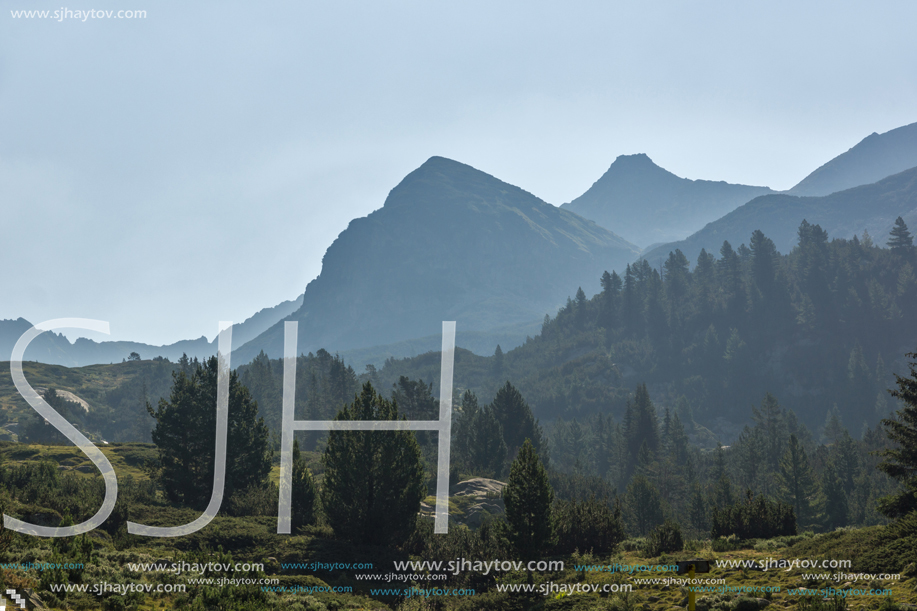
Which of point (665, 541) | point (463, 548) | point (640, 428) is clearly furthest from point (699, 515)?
point (640, 428)

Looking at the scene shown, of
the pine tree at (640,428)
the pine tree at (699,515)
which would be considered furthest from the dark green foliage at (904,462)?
the pine tree at (640,428)

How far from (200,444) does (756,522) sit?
37308 mm

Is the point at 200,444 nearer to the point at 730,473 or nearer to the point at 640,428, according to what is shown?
the point at 730,473

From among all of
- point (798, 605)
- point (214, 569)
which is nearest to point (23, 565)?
point (214, 569)

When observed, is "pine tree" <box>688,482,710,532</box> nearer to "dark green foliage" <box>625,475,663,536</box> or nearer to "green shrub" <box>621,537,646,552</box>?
"dark green foliage" <box>625,475,663,536</box>

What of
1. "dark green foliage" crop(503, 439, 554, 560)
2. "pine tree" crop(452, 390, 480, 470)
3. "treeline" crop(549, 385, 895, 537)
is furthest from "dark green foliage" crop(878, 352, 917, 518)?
"pine tree" crop(452, 390, 480, 470)

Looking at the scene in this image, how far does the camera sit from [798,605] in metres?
19.4

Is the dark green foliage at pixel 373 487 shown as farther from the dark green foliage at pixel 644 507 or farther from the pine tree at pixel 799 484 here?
the pine tree at pixel 799 484

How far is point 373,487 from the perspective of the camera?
36.7m

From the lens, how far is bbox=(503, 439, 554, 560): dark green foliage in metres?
30.7

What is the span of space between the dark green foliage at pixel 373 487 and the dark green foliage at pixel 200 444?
1034cm

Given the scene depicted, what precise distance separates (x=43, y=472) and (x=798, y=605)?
43.6 meters

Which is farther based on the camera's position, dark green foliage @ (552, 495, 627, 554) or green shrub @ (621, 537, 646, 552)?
dark green foliage @ (552, 495, 627, 554)

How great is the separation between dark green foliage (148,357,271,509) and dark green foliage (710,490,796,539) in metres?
32.4
